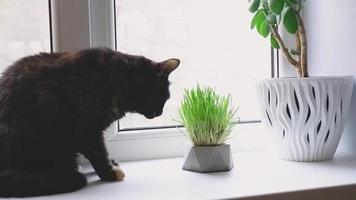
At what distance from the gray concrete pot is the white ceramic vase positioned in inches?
6.3

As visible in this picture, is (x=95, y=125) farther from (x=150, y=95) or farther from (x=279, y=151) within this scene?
Result: (x=279, y=151)

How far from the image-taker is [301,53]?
1.12 metres

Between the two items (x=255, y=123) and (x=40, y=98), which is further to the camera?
(x=255, y=123)

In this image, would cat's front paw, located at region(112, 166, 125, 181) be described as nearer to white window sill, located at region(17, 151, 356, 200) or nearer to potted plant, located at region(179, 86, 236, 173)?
white window sill, located at region(17, 151, 356, 200)

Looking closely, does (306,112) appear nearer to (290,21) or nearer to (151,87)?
(290,21)

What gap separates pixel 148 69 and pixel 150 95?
0.17 feet

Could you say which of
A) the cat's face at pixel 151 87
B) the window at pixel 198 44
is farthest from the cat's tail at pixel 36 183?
the window at pixel 198 44

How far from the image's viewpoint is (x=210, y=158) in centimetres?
101

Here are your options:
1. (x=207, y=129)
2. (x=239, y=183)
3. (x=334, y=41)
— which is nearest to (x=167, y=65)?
(x=207, y=129)

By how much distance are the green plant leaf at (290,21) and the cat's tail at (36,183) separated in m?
0.57

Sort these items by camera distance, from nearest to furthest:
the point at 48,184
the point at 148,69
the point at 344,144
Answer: the point at 48,184, the point at 148,69, the point at 344,144

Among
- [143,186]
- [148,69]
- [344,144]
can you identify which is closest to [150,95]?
[148,69]

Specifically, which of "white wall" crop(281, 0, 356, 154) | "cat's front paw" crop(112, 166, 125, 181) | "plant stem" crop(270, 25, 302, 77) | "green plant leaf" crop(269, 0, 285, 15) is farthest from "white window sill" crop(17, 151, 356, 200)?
"green plant leaf" crop(269, 0, 285, 15)

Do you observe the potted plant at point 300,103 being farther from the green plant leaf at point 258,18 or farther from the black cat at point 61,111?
the black cat at point 61,111
